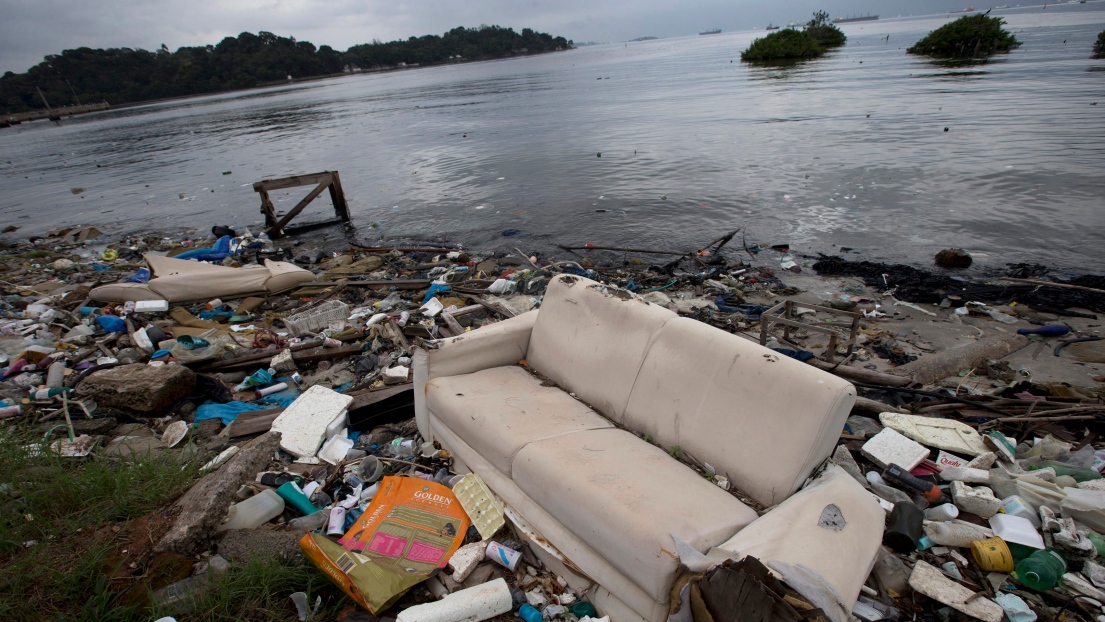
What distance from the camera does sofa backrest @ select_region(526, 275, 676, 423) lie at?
333cm

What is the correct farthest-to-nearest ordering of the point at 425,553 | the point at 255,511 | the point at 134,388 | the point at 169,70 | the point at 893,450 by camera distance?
the point at 169,70 → the point at 134,388 → the point at 893,450 → the point at 255,511 → the point at 425,553

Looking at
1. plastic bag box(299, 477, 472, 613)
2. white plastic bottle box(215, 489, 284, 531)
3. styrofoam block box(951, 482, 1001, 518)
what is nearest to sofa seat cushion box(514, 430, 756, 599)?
plastic bag box(299, 477, 472, 613)

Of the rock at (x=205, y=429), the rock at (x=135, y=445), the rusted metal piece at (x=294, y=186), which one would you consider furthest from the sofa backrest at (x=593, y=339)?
the rusted metal piece at (x=294, y=186)

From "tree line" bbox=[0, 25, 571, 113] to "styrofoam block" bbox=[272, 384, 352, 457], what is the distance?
9496 cm

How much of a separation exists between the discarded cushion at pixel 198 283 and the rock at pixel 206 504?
185 inches

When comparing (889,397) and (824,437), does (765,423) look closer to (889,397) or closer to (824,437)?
(824,437)

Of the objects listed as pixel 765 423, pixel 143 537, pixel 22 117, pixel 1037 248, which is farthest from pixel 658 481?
pixel 22 117

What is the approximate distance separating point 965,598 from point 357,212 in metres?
13.7

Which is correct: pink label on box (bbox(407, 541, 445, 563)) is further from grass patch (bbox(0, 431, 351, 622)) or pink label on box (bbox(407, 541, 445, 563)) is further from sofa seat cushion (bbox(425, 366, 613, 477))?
sofa seat cushion (bbox(425, 366, 613, 477))

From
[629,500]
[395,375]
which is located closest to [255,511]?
[395,375]

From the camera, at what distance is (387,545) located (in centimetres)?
273

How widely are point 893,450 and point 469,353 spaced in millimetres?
2954

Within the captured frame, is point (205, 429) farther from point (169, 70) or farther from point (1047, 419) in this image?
point (169, 70)

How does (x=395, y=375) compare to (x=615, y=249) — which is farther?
(x=615, y=249)
